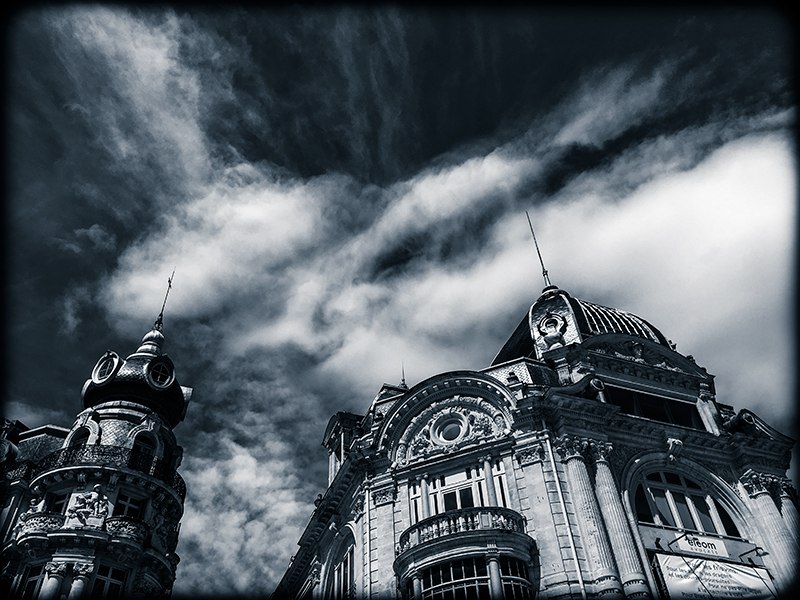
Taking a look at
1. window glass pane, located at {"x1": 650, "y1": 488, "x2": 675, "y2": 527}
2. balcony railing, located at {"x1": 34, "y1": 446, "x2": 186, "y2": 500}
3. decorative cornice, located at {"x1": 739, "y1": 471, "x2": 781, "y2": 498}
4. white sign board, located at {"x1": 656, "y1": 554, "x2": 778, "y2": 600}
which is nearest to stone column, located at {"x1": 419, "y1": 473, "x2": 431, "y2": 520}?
white sign board, located at {"x1": 656, "y1": 554, "x2": 778, "y2": 600}

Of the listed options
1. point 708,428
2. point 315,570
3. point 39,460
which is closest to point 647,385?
point 708,428

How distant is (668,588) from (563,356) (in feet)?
42.8

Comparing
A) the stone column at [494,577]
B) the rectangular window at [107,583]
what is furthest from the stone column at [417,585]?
the rectangular window at [107,583]

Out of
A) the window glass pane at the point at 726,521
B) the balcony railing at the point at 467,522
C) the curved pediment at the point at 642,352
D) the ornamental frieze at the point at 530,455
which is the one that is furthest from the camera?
the curved pediment at the point at 642,352

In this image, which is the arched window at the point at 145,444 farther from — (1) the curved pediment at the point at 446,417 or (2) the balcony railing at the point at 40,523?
(1) the curved pediment at the point at 446,417

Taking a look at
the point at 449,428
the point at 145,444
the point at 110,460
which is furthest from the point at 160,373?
the point at 449,428

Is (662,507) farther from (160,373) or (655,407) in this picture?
(160,373)

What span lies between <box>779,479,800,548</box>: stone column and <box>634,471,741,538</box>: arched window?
2.62m

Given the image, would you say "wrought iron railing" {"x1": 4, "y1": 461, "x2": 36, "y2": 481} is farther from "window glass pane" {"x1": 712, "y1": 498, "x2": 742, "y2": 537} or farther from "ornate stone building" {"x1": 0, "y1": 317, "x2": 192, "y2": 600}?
"window glass pane" {"x1": 712, "y1": 498, "x2": 742, "y2": 537}

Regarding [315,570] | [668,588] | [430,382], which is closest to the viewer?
[668,588]

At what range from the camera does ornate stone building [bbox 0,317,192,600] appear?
115ft

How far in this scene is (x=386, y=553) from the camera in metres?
32.4

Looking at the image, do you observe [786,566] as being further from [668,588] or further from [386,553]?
[386,553]

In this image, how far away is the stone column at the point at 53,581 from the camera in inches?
1316
